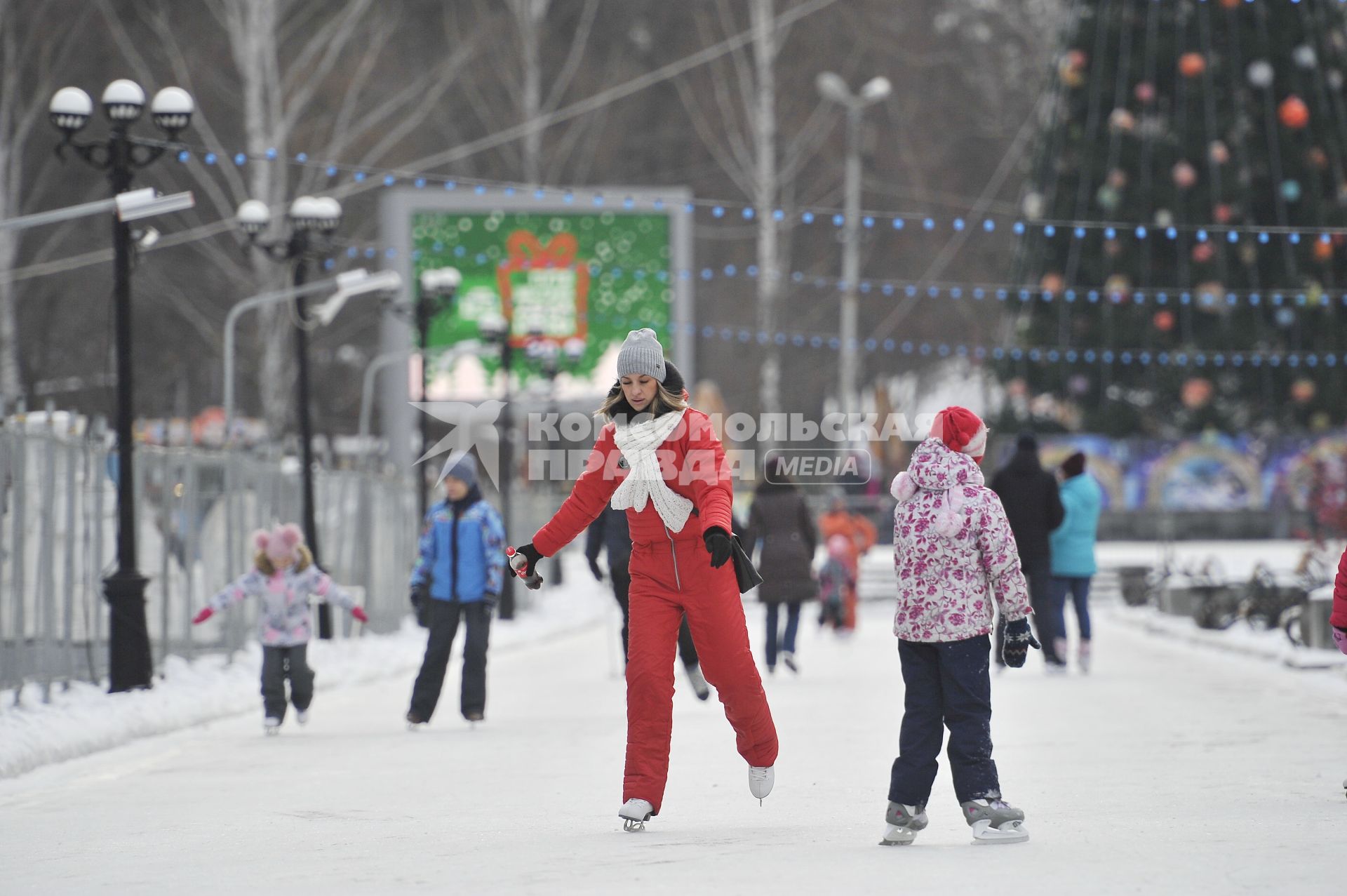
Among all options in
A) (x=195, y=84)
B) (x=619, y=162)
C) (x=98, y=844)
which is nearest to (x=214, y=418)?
(x=195, y=84)

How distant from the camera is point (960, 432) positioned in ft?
24.6

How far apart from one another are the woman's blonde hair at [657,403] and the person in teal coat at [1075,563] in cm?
875

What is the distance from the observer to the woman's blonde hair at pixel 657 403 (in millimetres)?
7805

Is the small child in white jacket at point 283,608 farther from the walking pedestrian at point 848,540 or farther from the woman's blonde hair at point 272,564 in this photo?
the walking pedestrian at point 848,540

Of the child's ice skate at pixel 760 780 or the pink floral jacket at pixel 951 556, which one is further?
the child's ice skate at pixel 760 780

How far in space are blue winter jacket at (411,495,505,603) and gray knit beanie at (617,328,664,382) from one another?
4840mm

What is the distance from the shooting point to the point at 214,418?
4197cm

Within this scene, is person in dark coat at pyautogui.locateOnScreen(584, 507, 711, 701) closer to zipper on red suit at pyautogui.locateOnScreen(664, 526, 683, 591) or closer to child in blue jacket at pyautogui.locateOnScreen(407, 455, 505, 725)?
child in blue jacket at pyautogui.locateOnScreen(407, 455, 505, 725)

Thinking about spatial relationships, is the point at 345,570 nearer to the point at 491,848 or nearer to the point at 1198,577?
the point at 1198,577

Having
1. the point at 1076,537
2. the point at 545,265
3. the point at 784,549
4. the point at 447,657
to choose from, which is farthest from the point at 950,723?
the point at 545,265

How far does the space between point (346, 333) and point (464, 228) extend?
32.5ft

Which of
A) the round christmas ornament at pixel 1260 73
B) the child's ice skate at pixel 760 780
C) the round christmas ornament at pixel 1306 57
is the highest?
the round christmas ornament at pixel 1306 57

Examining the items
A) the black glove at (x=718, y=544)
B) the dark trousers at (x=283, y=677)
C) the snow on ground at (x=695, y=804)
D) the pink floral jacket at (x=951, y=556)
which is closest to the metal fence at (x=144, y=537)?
the snow on ground at (x=695, y=804)

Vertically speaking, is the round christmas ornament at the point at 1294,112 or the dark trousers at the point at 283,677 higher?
the round christmas ornament at the point at 1294,112
